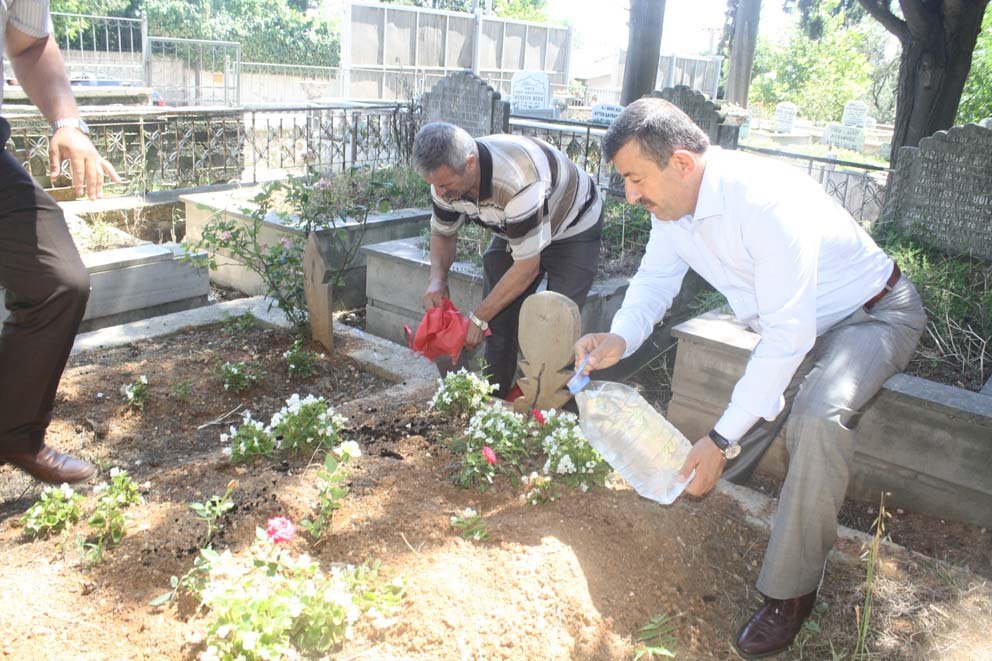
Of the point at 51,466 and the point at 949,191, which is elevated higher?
the point at 949,191

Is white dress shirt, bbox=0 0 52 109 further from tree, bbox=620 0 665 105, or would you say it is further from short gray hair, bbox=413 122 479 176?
tree, bbox=620 0 665 105

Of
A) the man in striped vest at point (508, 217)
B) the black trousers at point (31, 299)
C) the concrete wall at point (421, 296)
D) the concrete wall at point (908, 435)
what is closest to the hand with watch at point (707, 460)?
the concrete wall at point (908, 435)

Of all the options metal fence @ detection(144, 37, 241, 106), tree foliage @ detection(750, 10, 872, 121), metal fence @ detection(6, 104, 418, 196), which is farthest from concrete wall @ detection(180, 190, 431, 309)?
tree foliage @ detection(750, 10, 872, 121)

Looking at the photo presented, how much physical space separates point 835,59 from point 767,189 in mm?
30151

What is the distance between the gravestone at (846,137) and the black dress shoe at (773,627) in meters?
17.1

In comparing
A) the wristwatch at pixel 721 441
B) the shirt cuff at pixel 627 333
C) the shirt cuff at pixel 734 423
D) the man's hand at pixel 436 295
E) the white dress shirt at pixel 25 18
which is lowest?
the man's hand at pixel 436 295

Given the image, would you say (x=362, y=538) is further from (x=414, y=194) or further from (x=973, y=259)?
(x=414, y=194)

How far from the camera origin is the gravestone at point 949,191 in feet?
15.9

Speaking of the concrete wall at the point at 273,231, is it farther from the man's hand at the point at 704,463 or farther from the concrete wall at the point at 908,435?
the man's hand at the point at 704,463

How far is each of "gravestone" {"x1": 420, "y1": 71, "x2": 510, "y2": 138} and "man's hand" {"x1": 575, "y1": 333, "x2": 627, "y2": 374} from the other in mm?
5433

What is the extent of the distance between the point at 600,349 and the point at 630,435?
1.30 feet

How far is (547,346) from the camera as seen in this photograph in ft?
9.70

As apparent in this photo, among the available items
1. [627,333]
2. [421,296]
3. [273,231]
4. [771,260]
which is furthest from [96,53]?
[771,260]

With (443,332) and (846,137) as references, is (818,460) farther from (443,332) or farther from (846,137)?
(846,137)
